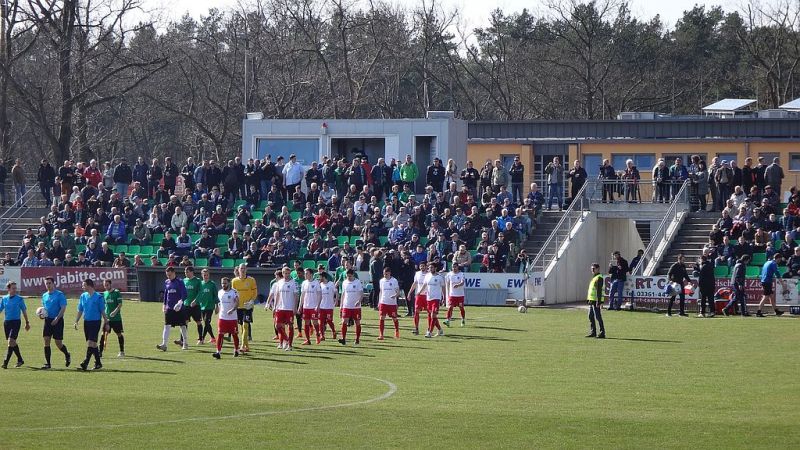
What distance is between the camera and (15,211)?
52.1 metres

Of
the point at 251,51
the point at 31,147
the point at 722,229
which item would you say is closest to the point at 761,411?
the point at 722,229

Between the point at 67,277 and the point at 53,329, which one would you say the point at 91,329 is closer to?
the point at 53,329

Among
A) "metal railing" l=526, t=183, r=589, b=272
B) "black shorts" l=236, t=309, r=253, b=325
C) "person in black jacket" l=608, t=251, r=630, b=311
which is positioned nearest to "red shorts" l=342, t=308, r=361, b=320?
"black shorts" l=236, t=309, r=253, b=325

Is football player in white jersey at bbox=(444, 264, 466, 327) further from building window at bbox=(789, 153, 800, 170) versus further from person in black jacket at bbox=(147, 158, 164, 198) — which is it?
building window at bbox=(789, 153, 800, 170)

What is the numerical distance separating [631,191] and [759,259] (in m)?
6.95

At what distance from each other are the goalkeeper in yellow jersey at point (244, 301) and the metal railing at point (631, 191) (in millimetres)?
20003

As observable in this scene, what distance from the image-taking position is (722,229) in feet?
136

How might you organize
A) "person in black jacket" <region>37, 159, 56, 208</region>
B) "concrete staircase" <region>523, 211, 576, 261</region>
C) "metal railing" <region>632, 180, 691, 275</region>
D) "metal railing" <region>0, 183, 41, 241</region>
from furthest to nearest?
"person in black jacket" <region>37, 159, 56, 208</region>, "metal railing" <region>0, 183, 41, 241</region>, "concrete staircase" <region>523, 211, 576, 261</region>, "metal railing" <region>632, 180, 691, 275</region>

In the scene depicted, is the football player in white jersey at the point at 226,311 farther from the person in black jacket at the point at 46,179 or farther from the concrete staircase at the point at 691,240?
the person in black jacket at the point at 46,179

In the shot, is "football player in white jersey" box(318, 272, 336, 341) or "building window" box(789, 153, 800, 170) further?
"building window" box(789, 153, 800, 170)

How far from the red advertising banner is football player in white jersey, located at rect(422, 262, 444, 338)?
15891 millimetres

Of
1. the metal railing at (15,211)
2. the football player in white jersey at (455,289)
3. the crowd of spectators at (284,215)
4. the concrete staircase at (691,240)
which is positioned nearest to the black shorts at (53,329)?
the football player in white jersey at (455,289)

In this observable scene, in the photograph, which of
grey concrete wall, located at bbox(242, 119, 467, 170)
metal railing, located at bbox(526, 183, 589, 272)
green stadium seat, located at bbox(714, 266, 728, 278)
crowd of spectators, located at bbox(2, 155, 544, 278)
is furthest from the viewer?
grey concrete wall, located at bbox(242, 119, 467, 170)

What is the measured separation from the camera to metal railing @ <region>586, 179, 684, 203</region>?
45781 mm
